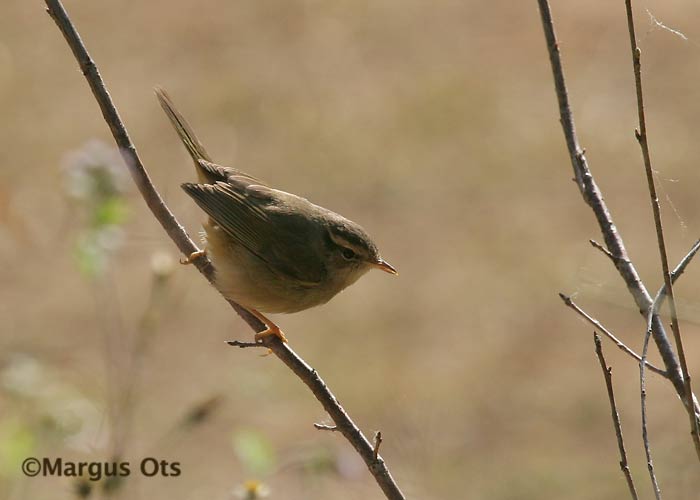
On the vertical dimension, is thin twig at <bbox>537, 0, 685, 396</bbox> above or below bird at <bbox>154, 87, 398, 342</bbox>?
below

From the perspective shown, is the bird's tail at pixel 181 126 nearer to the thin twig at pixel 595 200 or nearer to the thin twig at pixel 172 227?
the thin twig at pixel 172 227

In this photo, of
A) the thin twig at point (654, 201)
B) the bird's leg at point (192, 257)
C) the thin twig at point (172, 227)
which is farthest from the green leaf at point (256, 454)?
the thin twig at point (654, 201)

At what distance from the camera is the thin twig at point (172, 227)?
10.1 feet

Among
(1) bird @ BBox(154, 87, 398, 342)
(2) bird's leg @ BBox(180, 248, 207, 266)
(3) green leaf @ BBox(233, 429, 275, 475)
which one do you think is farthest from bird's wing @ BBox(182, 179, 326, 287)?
(3) green leaf @ BBox(233, 429, 275, 475)

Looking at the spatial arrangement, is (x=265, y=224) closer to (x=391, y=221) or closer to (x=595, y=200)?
(x=595, y=200)

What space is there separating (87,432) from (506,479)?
13.1 ft

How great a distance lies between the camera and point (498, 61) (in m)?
11.9

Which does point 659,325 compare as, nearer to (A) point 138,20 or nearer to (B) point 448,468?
(B) point 448,468

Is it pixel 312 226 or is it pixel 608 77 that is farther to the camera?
pixel 608 77

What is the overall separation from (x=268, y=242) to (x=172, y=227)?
1020 mm

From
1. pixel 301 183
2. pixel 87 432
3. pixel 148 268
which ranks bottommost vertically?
pixel 87 432

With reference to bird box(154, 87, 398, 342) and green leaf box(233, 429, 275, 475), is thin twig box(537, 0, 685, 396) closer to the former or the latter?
green leaf box(233, 429, 275, 475)

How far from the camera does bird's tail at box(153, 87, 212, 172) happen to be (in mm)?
4684

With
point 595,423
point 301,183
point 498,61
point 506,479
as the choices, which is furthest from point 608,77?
point 506,479
